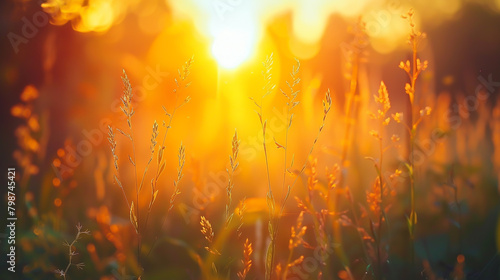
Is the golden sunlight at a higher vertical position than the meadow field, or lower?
higher

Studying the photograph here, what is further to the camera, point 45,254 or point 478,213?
point 478,213

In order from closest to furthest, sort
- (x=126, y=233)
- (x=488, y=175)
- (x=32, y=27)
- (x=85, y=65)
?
(x=126, y=233) < (x=32, y=27) < (x=488, y=175) < (x=85, y=65)

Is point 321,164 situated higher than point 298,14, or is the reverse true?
point 298,14

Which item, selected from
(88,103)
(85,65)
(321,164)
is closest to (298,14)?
(321,164)

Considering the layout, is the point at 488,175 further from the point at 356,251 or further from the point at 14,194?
the point at 14,194

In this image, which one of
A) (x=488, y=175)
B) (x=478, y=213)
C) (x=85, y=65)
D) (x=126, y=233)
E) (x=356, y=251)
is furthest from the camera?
(x=85, y=65)

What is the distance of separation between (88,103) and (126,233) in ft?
4.54

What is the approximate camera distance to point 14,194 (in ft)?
6.00

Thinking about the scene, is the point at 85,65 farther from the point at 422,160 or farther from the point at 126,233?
the point at 422,160

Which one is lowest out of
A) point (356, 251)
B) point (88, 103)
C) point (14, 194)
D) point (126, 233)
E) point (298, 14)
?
point (356, 251)

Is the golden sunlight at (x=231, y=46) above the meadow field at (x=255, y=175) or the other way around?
above

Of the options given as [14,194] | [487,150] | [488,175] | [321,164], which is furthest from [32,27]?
[487,150]

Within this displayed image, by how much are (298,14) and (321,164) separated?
1.03m

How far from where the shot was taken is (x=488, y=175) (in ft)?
8.02
